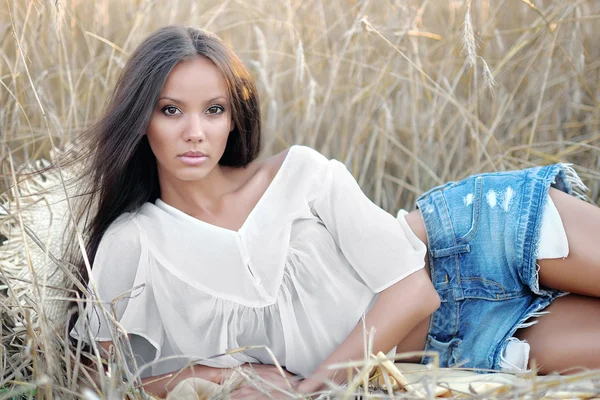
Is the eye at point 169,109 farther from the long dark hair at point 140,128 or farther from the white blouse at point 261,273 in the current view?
the white blouse at point 261,273

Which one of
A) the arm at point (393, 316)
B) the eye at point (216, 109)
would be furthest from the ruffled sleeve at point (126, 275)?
the arm at point (393, 316)

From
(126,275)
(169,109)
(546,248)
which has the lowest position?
(126,275)

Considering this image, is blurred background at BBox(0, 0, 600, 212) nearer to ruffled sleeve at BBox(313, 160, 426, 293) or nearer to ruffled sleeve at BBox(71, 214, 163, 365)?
ruffled sleeve at BBox(313, 160, 426, 293)

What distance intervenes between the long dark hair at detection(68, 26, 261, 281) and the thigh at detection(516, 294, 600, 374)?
91 centimetres

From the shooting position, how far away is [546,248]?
69.6 inches

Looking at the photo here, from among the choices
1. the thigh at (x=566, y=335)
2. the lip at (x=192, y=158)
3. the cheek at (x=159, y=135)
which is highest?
the cheek at (x=159, y=135)

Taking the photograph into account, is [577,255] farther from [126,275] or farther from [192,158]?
[126,275]

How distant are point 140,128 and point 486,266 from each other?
3.14 feet

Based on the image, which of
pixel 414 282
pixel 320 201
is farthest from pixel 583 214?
pixel 320 201

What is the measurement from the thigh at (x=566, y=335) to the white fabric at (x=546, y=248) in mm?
47

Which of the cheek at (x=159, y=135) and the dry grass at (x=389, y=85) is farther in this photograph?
the dry grass at (x=389, y=85)

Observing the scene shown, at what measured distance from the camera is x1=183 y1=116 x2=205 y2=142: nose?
166cm

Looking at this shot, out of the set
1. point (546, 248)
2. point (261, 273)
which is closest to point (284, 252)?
point (261, 273)

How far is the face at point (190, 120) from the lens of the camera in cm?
168
